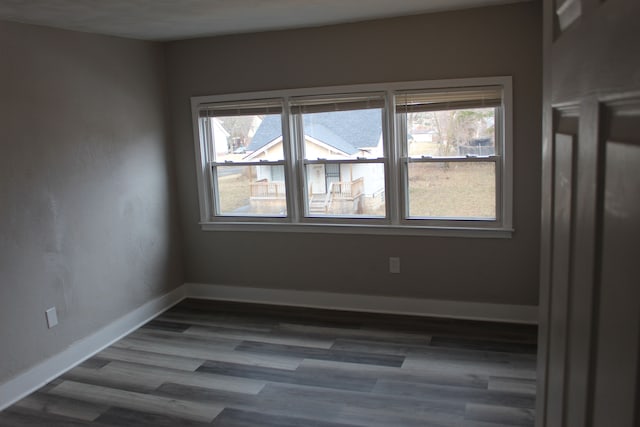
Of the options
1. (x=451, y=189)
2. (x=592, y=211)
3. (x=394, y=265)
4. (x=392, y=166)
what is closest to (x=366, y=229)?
(x=394, y=265)

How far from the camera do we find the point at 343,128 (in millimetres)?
4363

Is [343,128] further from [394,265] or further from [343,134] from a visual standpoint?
[394,265]

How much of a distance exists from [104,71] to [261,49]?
1231 mm

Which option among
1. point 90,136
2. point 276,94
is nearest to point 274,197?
point 276,94

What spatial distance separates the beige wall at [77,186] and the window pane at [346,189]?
53.0 inches

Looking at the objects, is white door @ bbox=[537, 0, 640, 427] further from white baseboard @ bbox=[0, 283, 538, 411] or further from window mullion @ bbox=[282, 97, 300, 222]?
window mullion @ bbox=[282, 97, 300, 222]

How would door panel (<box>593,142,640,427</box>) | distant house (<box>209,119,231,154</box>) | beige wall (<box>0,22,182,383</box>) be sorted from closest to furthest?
door panel (<box>593,142,640,427</box>), beige wall (<box>0,22,182,383</box>), distant house (<box>209,119,231,154</box>)

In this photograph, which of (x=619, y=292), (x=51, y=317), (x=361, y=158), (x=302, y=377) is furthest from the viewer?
(x=361, y=158)

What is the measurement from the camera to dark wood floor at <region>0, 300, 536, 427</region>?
3031 mm

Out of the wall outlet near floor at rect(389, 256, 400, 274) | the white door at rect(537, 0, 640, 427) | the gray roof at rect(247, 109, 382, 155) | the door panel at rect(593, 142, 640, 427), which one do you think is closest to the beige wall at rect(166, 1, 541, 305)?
the wall outlet near floor at rect(389, 256, 400, 274)

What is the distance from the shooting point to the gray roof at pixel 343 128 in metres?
4.27

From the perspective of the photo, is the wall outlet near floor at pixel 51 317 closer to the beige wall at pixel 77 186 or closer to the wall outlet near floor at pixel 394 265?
the beige wall at pixel 77 186

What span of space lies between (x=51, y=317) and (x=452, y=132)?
3130 millimetres

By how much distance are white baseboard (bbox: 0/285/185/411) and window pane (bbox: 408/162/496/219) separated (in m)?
Result: 2.33
